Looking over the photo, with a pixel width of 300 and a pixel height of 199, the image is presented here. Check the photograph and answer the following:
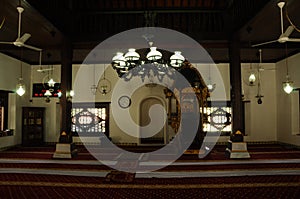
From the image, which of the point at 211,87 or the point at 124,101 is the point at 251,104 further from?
the point at 124,101

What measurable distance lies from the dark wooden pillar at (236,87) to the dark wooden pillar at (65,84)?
4935mm

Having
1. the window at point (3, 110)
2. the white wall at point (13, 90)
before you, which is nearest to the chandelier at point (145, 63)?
the white wall at point (13, 90)

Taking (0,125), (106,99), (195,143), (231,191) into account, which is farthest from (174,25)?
(0,125)

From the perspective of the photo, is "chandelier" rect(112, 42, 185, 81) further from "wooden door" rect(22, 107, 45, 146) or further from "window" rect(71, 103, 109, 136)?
"wooden door" rect(22, 107, 45, 146)

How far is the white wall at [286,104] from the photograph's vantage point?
9922 mm

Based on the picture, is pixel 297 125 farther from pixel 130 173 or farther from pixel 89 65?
pixel 89 65

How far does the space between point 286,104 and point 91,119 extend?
791 cm

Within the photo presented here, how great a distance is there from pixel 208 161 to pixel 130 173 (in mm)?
2556

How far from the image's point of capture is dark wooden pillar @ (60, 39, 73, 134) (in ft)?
26.3

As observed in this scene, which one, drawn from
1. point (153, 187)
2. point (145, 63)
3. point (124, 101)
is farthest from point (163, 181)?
point (124, 101)

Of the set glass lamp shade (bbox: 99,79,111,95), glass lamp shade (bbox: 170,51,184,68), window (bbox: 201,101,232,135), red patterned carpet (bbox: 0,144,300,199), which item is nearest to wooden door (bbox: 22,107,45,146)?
glass lamp shade (bbox: 99,79,111,95)

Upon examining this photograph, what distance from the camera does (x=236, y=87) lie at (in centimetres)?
806

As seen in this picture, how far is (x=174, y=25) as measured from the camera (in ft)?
27.4

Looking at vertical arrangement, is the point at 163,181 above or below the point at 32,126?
below
